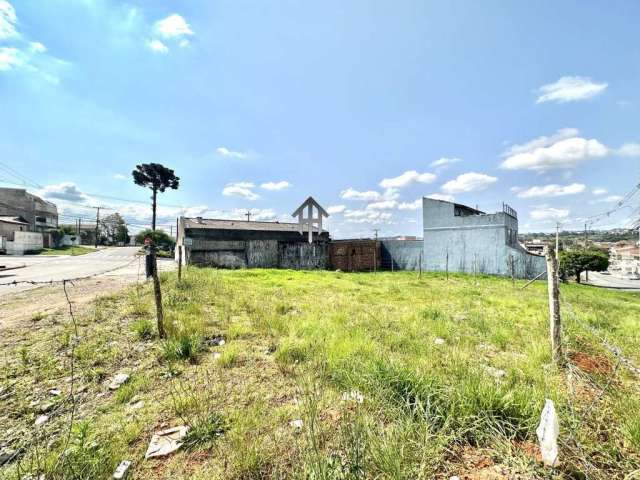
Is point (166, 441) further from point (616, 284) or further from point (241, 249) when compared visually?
point (616, 284)

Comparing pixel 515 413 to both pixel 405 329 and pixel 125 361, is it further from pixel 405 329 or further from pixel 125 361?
pixel 125 361

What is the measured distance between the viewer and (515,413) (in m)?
2.17

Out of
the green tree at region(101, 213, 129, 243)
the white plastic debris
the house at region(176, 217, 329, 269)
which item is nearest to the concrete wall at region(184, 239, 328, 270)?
the house at region(176, 217, 329, 269)

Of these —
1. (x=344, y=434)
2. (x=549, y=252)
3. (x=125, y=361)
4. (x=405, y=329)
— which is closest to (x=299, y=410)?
(x=344, y=434)

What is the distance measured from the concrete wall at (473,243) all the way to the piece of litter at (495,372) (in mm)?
16981

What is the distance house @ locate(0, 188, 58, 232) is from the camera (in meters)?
39.9

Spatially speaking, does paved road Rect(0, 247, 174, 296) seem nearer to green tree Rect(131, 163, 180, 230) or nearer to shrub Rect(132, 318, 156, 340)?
shrub Rect(132, 318, 156, 340)

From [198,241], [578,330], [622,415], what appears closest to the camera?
[622,415]

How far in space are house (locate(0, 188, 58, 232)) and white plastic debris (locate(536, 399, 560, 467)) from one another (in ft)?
184

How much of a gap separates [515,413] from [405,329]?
2.75 m

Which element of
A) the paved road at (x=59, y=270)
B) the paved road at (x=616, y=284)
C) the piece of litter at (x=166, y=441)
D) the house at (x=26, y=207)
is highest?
the house at (x=26, y=207)

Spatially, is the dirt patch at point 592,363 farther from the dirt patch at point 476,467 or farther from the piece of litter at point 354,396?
the piece of litter at point 354,396

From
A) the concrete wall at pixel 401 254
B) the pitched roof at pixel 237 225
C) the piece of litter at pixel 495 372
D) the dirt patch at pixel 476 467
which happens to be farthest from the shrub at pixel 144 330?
the concrete wall at pixel 401 254

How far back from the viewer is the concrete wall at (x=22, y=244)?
28.0 m
